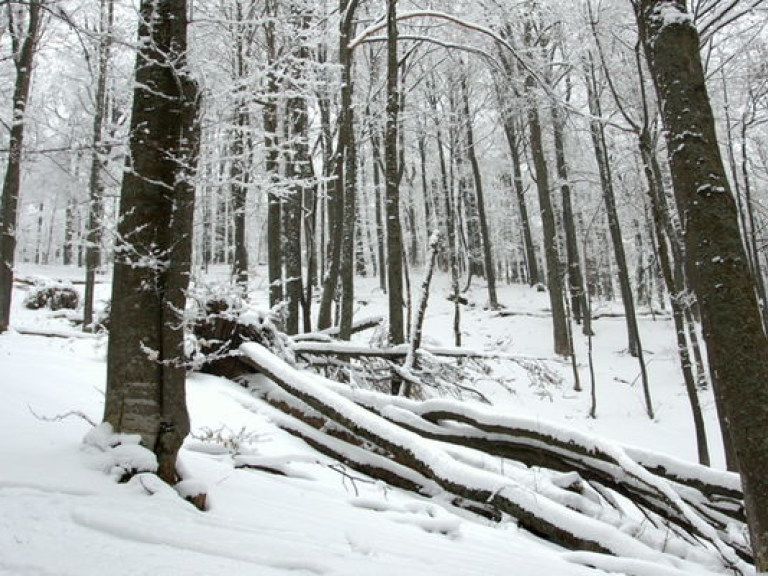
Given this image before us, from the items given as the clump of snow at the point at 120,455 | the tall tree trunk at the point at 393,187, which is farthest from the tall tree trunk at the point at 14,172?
the clump of snow at the point at 120,455

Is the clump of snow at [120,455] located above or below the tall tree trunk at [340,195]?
below

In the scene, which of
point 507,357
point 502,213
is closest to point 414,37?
point 507,357

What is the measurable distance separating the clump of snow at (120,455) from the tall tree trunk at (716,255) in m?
2.93

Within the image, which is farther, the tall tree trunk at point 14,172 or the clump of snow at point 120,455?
the tall tree trunk at point 14,172

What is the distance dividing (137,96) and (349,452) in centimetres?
277

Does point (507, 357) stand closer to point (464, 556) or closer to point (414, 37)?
point (464, 556)

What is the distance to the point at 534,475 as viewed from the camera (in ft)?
12.3

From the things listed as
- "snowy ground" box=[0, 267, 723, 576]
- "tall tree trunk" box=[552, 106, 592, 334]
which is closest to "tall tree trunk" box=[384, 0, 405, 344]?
"snowy ground" box=[0, 267, 723, 576]

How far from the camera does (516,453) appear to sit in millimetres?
3926

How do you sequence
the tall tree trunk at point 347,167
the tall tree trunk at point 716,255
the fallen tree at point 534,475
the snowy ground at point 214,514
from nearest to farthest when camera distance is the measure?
1. the snowy ground at point 214,514
2. the tall tree trunk at point 716,255
3. the fallen tree at point 534,475
4. the tall tree trunk at point 347,167

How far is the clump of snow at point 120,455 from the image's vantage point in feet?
7.80

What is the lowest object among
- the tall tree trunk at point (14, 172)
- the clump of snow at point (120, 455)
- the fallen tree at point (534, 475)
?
the fallen tree at point (534, 475)

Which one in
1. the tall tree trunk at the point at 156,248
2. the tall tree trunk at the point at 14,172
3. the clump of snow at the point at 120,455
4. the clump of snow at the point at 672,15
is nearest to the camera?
the clump of snow at the point at 120,455

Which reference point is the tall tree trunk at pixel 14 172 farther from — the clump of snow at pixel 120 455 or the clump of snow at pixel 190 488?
the clump of snow at pixel 190 488
